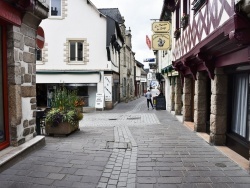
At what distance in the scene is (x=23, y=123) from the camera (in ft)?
18.3

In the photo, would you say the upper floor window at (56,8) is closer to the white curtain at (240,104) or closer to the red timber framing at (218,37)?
the red timber framing at (218,37)

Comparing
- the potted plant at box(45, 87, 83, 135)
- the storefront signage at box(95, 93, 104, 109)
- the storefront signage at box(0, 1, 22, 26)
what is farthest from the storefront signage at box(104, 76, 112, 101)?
the storefront signage at box(0, 1, 22, 26)

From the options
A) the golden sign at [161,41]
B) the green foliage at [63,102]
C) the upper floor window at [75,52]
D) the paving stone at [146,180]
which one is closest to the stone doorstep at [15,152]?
the paving stone at [146,180]

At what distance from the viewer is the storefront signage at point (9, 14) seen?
14.9 feet

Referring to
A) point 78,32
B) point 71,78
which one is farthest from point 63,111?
point 78,32

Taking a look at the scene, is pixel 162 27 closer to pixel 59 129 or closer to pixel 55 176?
pixel 59 129

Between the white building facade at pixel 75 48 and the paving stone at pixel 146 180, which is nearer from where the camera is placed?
the paving stone at pixel 146 180

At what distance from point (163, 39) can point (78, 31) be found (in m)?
6.64

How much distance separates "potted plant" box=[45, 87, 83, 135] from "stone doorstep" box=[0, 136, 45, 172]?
1992 mm

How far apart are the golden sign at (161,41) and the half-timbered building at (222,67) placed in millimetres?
4300

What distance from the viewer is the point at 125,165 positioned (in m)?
5.36

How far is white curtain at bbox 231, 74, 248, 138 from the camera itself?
20.0 ft

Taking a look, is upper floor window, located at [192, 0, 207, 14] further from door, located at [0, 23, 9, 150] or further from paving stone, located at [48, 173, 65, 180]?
paving stone, located at [48, 173, 65, 180]

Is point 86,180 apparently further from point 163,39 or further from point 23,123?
point 163,39
